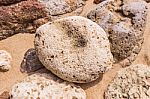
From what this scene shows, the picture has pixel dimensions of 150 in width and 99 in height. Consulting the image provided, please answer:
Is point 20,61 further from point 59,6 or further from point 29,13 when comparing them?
point 59,6

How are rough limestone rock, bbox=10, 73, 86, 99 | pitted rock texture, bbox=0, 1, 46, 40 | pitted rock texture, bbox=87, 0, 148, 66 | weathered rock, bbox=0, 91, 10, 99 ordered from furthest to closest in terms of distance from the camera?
pitted rock texture, bbox=0, 1, 46, 40
pitted rock texture, bbox=87, 0, 148, 66
weathered rock, bbox=0, 91, 10, 99
rough limestone rock, bbox=10, 73, 86, 99

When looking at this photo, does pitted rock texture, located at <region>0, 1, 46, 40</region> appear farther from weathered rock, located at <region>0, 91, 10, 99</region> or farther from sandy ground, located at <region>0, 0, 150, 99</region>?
weathered rock, located at <region>0, 91, 10, 99</region>

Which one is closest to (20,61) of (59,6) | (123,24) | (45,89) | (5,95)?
(5,95)

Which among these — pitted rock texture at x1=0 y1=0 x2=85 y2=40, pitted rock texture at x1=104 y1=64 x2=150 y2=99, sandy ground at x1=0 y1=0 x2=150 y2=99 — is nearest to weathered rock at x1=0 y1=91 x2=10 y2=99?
sandy ground at x1=0 y1=0 x2=150 y2=99

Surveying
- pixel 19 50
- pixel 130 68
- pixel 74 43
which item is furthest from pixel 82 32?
pixel 19 50

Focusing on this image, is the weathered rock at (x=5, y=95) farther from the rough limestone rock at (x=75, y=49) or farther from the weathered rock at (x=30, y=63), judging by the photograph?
the rough limestone rock at (x=75, y=49)
